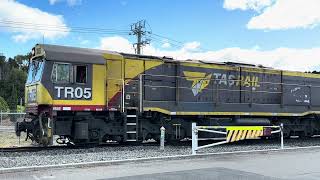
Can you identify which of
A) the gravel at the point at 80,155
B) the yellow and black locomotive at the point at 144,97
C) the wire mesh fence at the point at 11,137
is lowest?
the wire mesh fence at the point at 11,137

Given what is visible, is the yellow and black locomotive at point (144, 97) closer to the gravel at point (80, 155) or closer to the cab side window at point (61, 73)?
the cab side window at point (61, 73)

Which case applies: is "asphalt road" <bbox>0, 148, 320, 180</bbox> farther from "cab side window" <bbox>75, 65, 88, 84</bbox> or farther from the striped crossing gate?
"cab side window" <bbox>75, 65, 88, 84</bbox>

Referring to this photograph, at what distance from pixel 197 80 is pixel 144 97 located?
9.60 ft

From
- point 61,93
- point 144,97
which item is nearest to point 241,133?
point 144,97

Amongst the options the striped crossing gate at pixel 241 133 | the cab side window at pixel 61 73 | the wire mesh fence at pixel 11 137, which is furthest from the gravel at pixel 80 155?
the wire mesh fence at pixel 11 137

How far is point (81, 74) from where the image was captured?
1586cm

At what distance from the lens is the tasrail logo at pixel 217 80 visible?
1905 centimetres

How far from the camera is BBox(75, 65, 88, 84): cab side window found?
51.6ft

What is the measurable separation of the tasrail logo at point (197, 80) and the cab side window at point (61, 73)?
5494mm

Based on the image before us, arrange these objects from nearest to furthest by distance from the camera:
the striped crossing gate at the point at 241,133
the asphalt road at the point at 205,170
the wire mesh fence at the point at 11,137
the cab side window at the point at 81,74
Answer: the asphalt road at the point at 205,170, the cab side window at the point at 81,74, the striped crossing gate at the point at 241,133, the wire mesh fence at the point at 11,137

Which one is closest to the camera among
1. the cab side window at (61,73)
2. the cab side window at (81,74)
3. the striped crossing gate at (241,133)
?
the cab side window at (61,73)

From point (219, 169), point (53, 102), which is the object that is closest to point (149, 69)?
point (53, 102)

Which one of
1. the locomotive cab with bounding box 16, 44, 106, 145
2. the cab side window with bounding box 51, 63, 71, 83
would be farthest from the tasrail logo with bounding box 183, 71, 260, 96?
the cab side window with bounding box 51, 63, 71, 83

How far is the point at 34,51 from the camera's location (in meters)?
16.3
